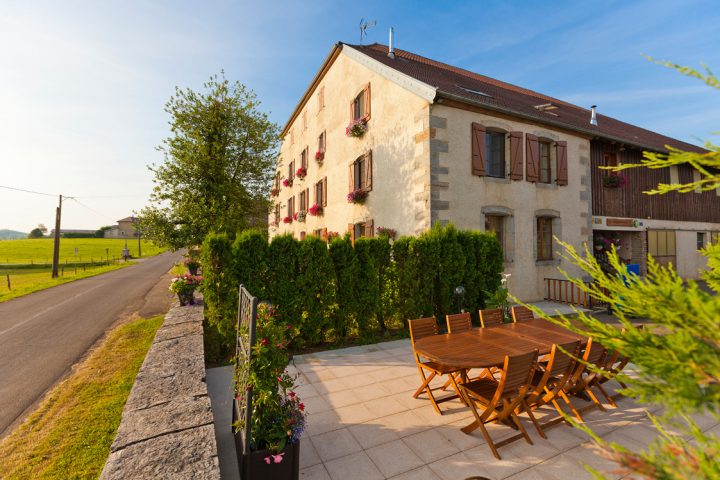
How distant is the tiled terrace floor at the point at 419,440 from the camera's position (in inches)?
124

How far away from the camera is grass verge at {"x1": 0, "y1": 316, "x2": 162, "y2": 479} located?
131 inches

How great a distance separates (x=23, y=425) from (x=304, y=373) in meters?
3.57

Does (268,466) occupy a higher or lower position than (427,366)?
lower

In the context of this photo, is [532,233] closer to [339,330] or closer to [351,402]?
[339,330]

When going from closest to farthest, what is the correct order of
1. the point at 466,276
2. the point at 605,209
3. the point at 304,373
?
1. the point at 304,373
2. the point at 466,276
3. the point at 605,209

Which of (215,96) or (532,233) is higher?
(215,96)

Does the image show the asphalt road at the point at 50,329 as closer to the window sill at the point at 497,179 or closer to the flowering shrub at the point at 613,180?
the window sill at the point at 497,179

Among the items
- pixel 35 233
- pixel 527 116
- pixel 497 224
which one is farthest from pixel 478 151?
pixel 35 233

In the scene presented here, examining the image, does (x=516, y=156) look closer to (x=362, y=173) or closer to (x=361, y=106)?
(x=362, y=173)

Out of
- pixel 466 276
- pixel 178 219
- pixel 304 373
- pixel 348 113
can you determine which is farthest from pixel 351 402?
pixel 348 113

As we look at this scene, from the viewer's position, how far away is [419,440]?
359 centimetres

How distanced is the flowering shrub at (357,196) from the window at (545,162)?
6.18 meters

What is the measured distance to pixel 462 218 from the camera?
984 cm

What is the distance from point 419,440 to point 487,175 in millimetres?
8696
